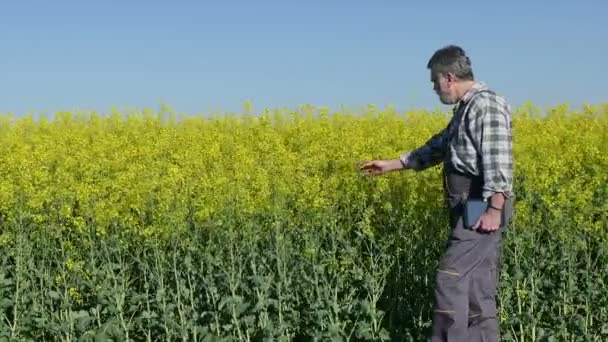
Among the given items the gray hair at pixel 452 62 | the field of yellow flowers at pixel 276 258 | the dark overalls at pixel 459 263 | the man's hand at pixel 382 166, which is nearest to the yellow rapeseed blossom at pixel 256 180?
the field of yellow flowers at pixel 276 258

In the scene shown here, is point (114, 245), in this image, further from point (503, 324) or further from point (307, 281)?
point (503, 324)

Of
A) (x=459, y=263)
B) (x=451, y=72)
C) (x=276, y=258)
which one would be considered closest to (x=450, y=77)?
(x=451, y=72)

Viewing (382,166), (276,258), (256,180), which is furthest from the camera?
(256,180)

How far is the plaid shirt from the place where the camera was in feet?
14.8

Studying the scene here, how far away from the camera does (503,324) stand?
5820 mm

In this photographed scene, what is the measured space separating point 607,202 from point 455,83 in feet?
6.85

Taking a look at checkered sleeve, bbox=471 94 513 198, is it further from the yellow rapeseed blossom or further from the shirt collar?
the yellow rapeseed blossom

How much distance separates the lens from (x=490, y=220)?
4523mm

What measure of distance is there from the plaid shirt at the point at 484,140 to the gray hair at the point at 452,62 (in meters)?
0.10

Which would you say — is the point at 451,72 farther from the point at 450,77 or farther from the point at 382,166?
the point at 382,166

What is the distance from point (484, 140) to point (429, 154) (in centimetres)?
77

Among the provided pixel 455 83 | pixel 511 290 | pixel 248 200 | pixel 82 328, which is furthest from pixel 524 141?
pixel 82 328

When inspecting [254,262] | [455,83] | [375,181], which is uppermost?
[455,83]

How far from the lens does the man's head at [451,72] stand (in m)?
4.63
